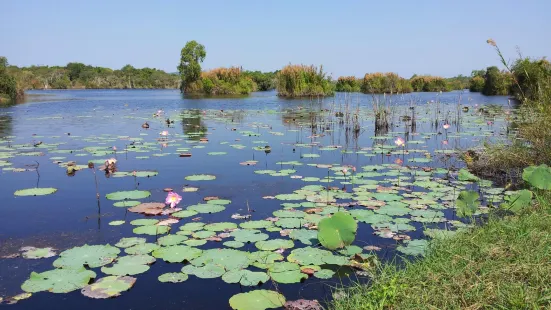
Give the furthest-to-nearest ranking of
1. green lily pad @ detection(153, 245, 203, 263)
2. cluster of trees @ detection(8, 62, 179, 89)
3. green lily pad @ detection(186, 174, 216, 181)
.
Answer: cluster of trees @ detection(8, 62, 179, 89), green lily pad @ detection(186, 174, 216, 181), green lily pad @ detection(153, 245, 203, 263)

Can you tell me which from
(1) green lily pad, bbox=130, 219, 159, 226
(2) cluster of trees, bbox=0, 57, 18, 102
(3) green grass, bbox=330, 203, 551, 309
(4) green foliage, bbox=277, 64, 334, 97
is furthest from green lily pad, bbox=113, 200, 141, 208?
(4) green foliage, bbox=277, 64, 334, 97

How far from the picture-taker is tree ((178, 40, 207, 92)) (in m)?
33.7

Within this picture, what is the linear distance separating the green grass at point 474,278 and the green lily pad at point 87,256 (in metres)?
1.59

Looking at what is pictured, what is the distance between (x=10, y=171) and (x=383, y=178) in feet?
16.4

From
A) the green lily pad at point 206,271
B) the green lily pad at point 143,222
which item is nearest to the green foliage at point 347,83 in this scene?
the green lily pad at point 143,222

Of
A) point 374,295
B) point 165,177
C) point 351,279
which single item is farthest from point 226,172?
point 374,295

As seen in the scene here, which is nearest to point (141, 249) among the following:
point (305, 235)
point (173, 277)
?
point (173, 277)

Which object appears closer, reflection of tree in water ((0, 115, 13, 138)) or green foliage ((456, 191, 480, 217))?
green foliage ((456, 191, 480, 217))

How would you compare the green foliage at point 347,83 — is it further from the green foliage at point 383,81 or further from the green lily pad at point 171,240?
the green lily pad at point 171,240

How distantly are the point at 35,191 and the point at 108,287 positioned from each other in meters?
2.76

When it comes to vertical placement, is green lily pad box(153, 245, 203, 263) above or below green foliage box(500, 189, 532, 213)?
below

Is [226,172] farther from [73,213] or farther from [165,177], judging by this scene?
[73,213]

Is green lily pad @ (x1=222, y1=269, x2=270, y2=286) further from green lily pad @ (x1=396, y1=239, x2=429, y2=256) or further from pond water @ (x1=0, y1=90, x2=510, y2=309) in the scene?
green lily pad @ (x1=396, y1=239, x2=429, y2=256)

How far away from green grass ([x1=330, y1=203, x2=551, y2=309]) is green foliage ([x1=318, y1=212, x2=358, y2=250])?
370 millimetres
